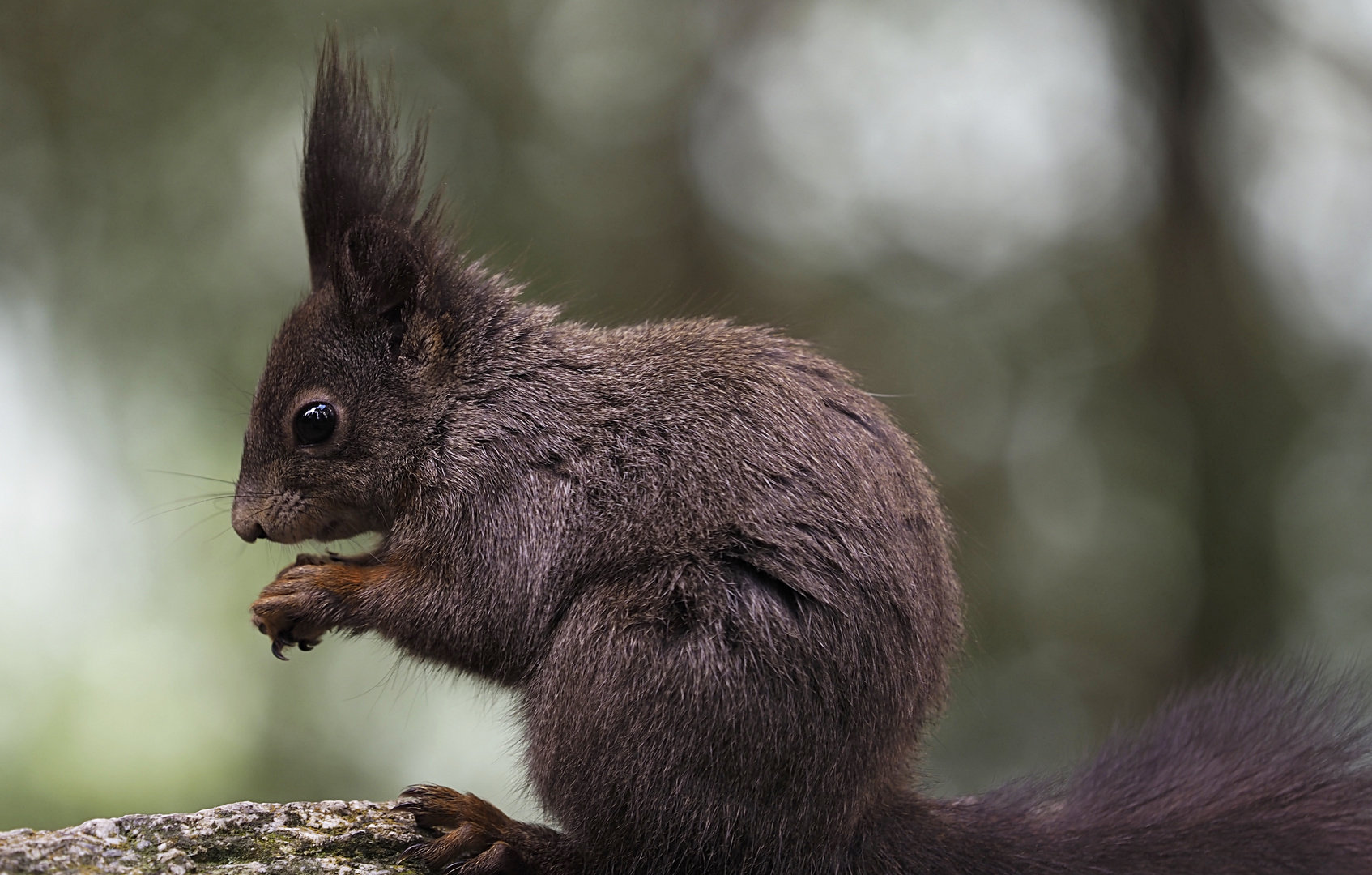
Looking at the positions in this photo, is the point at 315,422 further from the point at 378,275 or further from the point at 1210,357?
the point at 1210,357

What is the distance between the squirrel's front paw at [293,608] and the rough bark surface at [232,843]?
373 mm

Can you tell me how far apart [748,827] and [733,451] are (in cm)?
77

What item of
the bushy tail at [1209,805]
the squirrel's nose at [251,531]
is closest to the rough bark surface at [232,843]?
the squirrel's nose at [251,531]

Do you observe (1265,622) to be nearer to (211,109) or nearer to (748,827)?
(748,827)

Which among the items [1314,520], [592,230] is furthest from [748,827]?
[1314,520]

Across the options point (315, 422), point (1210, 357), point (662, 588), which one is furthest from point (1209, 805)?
point (1210, 357)

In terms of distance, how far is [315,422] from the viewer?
2656mm

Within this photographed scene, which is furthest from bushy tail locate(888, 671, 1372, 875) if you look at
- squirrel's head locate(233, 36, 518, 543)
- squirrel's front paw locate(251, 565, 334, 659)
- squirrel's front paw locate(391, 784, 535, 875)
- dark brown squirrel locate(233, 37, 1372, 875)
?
squirrel's head locate(233, 36, 518, 543)

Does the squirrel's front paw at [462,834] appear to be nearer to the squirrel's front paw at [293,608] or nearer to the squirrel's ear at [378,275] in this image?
the squirrel's front paw at [293,608]

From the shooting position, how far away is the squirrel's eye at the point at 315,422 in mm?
2650

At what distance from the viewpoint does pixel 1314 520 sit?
5.92 metres

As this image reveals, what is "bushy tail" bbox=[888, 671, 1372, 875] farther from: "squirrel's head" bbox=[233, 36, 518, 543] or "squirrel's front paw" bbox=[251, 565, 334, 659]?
"squirrel's head" bbox=[233, 36, 518, 543]

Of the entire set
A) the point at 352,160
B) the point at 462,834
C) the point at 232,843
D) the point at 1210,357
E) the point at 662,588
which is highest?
the point at 1210,357

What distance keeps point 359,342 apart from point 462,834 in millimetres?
1224
